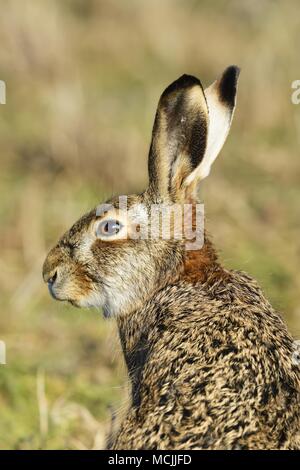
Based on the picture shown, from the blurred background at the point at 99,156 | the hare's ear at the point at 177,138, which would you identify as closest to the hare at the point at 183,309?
the hare's ear at the point at 177,138

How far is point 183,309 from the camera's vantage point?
4738 mm

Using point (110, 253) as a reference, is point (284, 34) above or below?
above

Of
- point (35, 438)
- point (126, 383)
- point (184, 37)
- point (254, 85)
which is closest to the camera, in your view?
point (126, 383)

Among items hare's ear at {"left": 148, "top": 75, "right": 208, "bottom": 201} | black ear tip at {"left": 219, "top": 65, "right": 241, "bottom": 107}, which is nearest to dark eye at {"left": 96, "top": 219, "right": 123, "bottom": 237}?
hare's ear at {"left": 148, "top": 75, "right": 208, "bottom": 201}

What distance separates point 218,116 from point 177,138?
352 millimetres

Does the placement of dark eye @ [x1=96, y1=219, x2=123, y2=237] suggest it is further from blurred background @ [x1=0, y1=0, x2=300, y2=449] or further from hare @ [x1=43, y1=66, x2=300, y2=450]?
blurred background @ [x1=0, y1=0, x2=300, y2=449]

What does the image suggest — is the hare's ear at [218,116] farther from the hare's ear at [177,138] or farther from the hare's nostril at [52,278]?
the hare's nostril at [52,278]

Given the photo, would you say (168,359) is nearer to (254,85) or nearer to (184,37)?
(254,85)

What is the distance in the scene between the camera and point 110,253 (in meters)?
5.24

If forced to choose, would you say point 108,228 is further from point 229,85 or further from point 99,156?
point 99,156

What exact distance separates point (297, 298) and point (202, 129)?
2533mm

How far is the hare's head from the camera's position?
16.9 ft

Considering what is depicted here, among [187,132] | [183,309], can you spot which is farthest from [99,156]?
[183,309]

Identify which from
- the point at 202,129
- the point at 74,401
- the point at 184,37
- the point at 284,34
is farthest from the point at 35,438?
the point at 184,37
